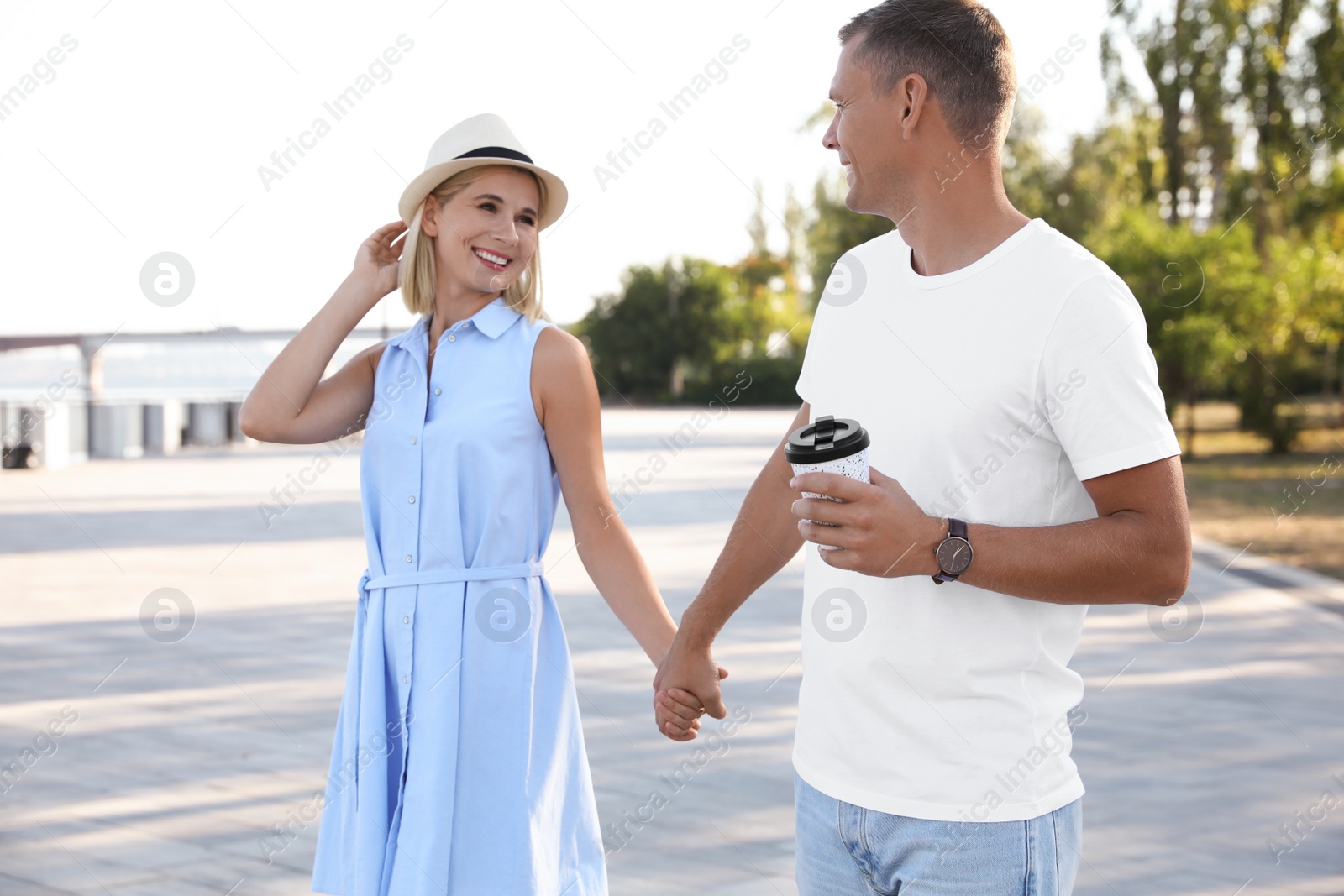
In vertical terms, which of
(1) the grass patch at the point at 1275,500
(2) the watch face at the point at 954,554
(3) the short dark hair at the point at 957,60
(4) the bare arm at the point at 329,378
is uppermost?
(3) the short dark hair at the point at 957,60

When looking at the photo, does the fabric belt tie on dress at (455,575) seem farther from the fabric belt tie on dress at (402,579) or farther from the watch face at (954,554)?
the watch face at (954,554)

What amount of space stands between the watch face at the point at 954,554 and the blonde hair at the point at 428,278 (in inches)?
51.7

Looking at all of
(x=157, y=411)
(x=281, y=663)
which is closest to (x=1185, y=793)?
(x=281, y=663)

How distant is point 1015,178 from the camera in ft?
124

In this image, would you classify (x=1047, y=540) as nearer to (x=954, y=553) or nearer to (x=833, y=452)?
(x=954, y=553)

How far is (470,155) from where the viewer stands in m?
2.72

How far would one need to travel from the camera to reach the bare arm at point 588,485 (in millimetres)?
2645

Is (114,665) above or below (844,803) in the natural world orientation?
below

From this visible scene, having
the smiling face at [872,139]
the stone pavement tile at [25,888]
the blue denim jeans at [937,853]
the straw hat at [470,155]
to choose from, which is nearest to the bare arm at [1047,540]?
the blue denim jeans at [937,853]

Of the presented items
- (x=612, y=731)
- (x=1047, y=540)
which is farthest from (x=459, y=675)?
(x=612, y=731)

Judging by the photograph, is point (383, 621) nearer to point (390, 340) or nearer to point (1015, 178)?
point (390, 340)

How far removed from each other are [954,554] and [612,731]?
4525 mm

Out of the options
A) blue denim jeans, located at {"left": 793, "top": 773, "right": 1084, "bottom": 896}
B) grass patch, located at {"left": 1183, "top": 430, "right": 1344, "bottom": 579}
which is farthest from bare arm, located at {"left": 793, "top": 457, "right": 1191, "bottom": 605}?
grass patch, located at {"left": 1183, "top": 430, "right": 1344, "bottom": 579}

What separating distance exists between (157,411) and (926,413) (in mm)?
26973
